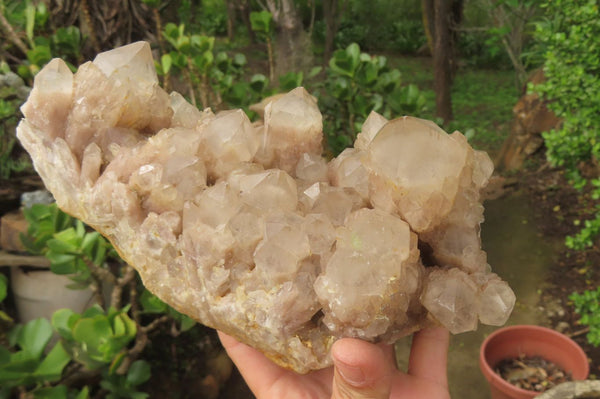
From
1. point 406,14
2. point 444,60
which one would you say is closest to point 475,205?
point 444,60

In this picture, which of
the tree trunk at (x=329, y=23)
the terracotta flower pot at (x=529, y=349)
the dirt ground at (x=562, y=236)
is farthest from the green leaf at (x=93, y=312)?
the tree trunk at (x=329, y=23)

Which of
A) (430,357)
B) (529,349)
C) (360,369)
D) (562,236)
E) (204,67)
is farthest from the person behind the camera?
(562,236)

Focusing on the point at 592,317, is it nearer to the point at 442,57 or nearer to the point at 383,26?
the point at 442,57

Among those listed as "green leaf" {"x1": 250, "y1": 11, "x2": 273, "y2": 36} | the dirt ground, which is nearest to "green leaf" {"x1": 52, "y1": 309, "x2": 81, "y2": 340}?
"green leaf" {"x1": 250, "y1": 11, "x2": 273, "y2": 36}

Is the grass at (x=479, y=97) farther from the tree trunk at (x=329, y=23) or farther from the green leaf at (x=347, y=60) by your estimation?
the green leaf at (x=347, y=60)

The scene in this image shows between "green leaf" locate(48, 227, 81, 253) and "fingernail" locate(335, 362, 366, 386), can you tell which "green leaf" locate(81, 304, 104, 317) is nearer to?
"green leaf" locate(48, 227, 81, 253)

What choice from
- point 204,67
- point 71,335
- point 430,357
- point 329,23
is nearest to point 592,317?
point 430,357

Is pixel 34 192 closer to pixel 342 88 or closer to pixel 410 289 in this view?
pixel 342 88
